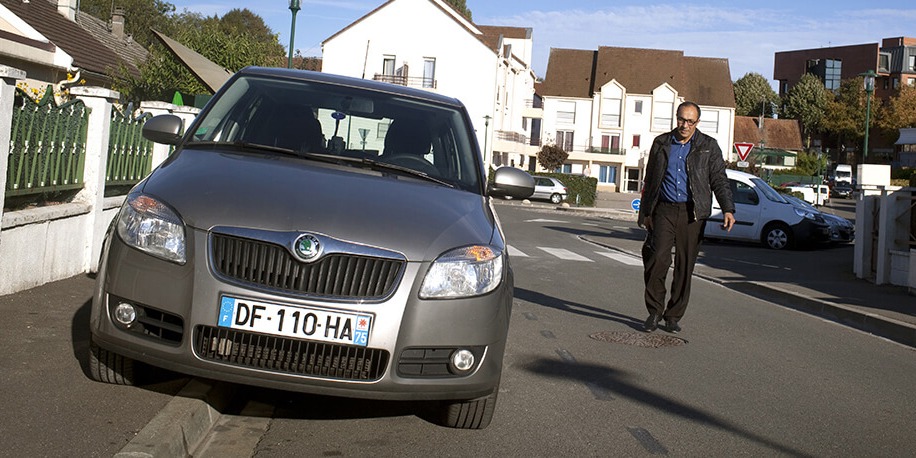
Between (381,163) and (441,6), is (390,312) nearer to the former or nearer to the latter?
(381,163)

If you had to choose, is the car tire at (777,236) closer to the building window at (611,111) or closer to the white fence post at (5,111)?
the white fence post at (5,111)

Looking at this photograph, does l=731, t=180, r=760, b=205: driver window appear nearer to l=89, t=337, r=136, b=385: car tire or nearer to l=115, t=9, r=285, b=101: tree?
l=115, t=9, r=285, b=101: tree

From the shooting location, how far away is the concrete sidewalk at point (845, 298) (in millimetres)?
10633

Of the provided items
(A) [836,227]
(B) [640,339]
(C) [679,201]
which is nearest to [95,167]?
(B) [640,339]

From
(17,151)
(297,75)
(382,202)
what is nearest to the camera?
(382,202)

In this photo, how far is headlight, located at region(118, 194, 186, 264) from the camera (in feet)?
14.9

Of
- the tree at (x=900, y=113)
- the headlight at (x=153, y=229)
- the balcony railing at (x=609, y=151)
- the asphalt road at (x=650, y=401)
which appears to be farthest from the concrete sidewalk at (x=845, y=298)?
the tree at (x=900, y=113)

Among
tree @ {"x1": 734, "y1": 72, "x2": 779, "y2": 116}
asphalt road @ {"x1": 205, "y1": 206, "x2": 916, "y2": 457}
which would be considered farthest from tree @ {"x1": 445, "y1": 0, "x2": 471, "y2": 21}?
asphalt road @ {"x1": 205, "y1": 206, "x2": 916, "y2": 457}

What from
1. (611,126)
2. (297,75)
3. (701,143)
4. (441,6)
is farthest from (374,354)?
(611,126)

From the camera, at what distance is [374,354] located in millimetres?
4539

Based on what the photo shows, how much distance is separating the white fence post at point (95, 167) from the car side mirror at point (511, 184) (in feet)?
15.0

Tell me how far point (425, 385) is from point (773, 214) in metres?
21.7

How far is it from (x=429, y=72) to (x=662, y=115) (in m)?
32.6

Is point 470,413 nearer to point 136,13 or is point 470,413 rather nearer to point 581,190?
point 581,190
